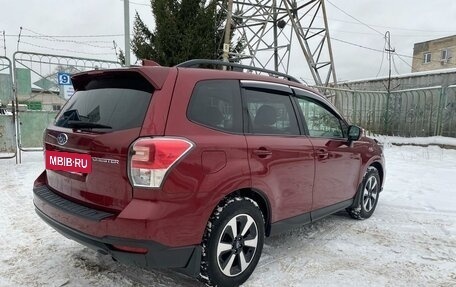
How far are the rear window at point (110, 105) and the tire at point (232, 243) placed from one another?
3.09 ft

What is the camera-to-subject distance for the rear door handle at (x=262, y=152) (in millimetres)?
2980

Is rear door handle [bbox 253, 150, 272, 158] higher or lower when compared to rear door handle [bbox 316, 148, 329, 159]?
higher

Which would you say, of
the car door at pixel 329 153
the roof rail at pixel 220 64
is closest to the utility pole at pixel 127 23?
the roof rail at pixel 220 64

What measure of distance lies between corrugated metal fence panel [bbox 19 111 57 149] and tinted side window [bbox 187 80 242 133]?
7643 mm

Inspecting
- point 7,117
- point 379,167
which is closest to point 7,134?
point 7,117

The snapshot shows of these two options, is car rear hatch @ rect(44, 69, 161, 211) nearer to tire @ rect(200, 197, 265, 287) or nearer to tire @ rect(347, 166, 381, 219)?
tire @ rect(200, 197, 265, 287)

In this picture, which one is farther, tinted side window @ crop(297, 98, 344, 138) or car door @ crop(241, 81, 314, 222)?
tinted side window @ crop(297, 98, 344, 138)

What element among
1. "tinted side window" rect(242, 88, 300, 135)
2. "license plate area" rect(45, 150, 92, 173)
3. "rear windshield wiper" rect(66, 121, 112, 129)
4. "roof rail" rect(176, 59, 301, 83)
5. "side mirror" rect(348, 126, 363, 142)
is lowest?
"license plate area" rect(45, 150, 92, 173)

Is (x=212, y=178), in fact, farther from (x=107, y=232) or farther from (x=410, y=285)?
(x=410, y=285)

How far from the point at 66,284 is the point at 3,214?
2.34 meters

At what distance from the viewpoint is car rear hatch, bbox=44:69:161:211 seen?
8.14ft

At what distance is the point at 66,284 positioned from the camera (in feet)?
9.60

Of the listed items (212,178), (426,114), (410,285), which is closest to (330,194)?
(410,285)

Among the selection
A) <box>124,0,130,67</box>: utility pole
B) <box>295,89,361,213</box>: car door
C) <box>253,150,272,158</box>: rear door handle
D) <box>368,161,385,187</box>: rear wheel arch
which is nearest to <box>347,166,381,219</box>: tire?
<box>368,161,385,187</box>: rear wheel arch
